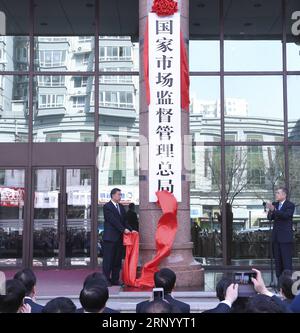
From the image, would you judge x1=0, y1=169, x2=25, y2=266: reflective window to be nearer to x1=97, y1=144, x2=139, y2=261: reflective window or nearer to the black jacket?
x1=97, y1=144, x2=139, y2=261: reflective window

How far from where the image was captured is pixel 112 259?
9.32m

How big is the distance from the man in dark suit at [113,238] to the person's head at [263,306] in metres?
6.33

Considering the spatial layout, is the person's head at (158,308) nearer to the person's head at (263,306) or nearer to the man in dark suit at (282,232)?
the person's head at (263,306)

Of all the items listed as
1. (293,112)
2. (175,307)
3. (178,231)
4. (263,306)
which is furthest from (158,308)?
(293,112)

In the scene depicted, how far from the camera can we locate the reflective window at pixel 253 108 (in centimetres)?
1290

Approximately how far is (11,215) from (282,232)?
6413mm

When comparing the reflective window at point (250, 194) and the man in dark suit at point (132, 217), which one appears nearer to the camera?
the man in dark suit at point (132, 217)

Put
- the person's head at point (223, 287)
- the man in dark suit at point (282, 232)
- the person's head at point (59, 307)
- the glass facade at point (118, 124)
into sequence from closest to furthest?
the person's head at point (59, 307) → the person's head at point (223, 287) → the man in dark suit at point (282, 232) → the glass facade at point (118, 124)

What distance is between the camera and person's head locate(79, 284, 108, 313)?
3.59 m

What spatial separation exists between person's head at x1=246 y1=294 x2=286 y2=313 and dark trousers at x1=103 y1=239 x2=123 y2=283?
20.8ft

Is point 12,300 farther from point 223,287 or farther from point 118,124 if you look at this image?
point 118,124

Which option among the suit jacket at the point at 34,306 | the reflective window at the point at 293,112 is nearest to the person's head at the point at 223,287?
the suit jacket at the point at 34,306

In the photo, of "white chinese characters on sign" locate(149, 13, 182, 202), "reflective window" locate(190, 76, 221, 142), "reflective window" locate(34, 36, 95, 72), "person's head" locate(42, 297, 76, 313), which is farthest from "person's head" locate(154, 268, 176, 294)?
"reflective window" locate(34, 36, 95, 72)
